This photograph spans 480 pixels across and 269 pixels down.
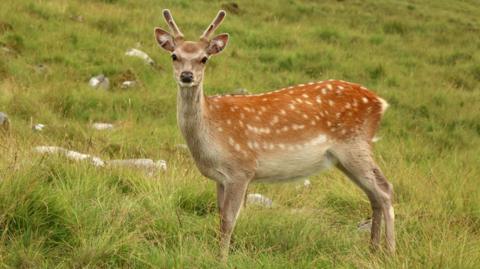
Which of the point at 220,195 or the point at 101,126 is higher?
the point at 220,195

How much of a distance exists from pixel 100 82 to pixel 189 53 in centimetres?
567

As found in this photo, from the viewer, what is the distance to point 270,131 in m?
5.16

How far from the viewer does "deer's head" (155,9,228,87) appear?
470 centimetres

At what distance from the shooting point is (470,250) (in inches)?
159

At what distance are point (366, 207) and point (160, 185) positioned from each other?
1852 millimetres

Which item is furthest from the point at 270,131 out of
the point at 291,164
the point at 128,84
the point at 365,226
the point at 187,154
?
the point at 128,84

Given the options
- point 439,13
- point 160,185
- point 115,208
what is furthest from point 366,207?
point 439,13

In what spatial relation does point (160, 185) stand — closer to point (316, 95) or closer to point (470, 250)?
point (316, 95)

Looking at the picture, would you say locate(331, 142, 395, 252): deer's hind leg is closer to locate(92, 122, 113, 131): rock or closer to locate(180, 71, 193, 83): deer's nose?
locate(180, 71, 193, 83): deer's nose

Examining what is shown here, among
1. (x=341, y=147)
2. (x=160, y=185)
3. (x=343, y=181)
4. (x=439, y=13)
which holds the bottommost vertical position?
(x=439, y=13)

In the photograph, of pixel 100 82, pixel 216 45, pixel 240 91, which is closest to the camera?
pixel 216 45

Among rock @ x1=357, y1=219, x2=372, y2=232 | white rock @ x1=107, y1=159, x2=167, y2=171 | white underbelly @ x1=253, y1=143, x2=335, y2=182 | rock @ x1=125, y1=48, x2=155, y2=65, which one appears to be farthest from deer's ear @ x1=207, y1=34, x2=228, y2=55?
rock @ x1=125, y1=48, x2=155, y2=65

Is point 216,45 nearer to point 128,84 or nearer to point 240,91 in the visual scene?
point 128,84

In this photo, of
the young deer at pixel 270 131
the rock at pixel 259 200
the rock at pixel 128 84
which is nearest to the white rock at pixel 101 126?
the rock at pixel 128 84
